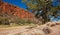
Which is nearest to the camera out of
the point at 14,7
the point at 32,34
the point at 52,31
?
the point at 32,34

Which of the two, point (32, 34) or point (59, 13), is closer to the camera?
point (32, 34)

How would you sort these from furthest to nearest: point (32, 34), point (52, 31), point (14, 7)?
1. point (14, 7)
2. point (52, 31)
3. point (32, 34)

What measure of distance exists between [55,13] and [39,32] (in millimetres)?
18573

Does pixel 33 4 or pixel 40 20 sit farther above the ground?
pixel 33 4

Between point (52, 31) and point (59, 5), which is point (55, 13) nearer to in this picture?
point (59, 5)

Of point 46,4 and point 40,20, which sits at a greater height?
point 46,4

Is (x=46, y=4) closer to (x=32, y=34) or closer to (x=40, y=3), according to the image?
(x=40, y=3)

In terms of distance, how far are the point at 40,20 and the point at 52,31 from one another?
58.7 ft

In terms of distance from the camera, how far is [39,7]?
25.7m

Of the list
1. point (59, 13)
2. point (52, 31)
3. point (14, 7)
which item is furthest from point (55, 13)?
point (14, 7)

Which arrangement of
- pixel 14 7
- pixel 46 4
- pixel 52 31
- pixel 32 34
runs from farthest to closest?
pixel 14 7 < pixel 46 4 < pixel 52 31 < pixel 32 34

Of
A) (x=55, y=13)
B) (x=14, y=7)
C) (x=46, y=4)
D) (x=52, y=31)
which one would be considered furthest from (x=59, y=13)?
(x=14, y=7)

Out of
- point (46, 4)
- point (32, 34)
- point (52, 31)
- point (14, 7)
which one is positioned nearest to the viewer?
point (32, 34)

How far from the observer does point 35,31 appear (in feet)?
24.1
